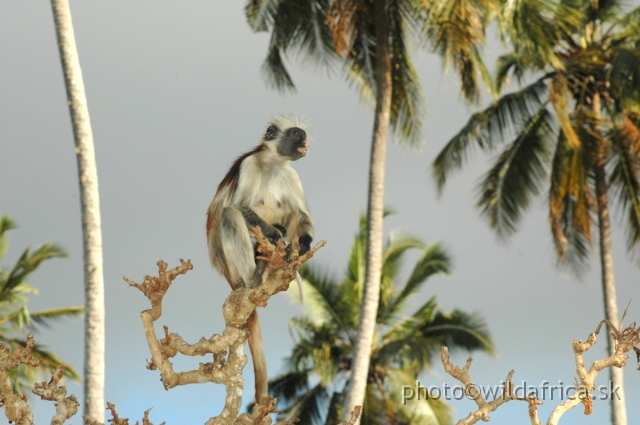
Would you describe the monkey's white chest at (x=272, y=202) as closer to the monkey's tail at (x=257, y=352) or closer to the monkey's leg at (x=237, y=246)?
the monkey's leg at (x=237, y=246)

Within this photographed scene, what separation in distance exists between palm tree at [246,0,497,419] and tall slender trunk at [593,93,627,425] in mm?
5609

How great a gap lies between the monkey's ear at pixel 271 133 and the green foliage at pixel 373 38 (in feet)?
34.9

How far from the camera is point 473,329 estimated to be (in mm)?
26375

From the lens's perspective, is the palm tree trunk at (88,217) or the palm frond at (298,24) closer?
the palm tree trunk at (88,217)

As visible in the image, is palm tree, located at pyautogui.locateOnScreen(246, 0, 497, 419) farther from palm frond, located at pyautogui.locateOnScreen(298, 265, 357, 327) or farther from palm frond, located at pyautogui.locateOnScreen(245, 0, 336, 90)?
palm frond, located at pyautogui.locateOnScreen(298, 265, 357, 327)

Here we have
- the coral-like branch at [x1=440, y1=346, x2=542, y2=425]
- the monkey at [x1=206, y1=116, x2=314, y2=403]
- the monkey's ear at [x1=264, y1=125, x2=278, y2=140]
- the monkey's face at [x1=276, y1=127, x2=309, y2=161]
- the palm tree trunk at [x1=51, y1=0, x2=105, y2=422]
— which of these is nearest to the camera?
the coral-like branch at [x1=440, y1=346, x2=542, y2=425]

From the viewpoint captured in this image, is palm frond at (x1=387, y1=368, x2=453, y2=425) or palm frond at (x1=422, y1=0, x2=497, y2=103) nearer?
palm frond at (x1=422, y1=0, x2=497, y2=103)

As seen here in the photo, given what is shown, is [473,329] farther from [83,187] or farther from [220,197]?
[220,197]

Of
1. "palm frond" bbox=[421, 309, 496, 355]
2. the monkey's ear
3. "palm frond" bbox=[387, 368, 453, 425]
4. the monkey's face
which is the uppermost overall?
"palm frond" bbox=[421, 309, 496, 355]

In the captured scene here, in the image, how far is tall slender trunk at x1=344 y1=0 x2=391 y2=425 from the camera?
18.3 metres

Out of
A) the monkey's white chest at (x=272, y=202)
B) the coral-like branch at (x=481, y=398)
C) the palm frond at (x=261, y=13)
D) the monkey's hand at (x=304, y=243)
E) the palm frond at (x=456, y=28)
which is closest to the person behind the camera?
the coral-like branch at (x=481, y=398)

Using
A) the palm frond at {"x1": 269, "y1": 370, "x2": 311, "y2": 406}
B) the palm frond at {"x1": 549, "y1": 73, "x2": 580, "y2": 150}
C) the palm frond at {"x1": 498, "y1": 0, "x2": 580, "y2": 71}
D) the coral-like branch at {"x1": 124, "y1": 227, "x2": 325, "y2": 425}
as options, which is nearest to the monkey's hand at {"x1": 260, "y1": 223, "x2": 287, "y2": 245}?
the coral-like branch at {"x1": 124, "y1": 227, "x2": 325, "y2": 425}

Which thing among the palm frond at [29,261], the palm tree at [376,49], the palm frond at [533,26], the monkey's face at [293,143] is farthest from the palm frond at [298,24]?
the monkey's face at [293,143]

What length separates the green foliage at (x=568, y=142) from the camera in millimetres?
24812
